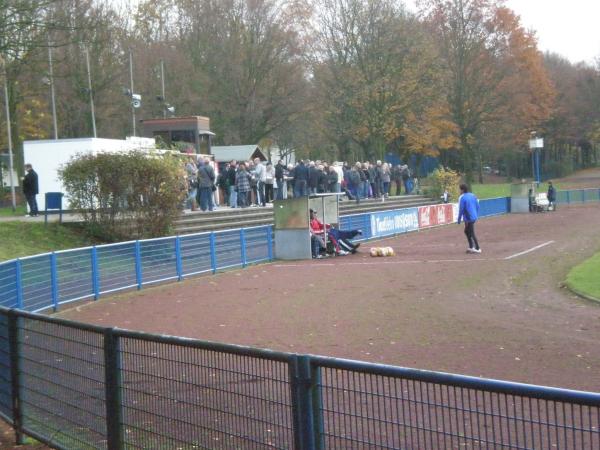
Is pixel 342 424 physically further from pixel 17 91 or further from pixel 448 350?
pixel 17 91

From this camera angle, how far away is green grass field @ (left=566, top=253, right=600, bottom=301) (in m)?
17.4

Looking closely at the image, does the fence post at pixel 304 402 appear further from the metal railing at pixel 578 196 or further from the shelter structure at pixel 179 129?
the metal railing at pixel 578 196

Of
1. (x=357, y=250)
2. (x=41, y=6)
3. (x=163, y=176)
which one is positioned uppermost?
(x=41, y=6)

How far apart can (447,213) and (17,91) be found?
21231 mm

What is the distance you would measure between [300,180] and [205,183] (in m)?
6.03

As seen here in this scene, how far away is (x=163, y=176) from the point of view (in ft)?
88.6

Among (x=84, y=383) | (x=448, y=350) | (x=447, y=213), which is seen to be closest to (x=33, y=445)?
(x=84, y=383)

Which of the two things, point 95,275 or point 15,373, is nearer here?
point 15,373

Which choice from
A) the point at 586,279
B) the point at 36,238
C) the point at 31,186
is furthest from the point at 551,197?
the point at 586,279

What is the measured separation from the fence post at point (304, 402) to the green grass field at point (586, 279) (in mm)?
12552

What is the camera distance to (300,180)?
37.7 m

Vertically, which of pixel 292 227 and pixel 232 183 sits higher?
pixel 232 183

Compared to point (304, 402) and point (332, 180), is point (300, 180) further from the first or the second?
point (304, 402)

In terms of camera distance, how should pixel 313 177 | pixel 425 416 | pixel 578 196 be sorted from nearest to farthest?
pixel 425 416, pixel 313 177, pixel 578 196
